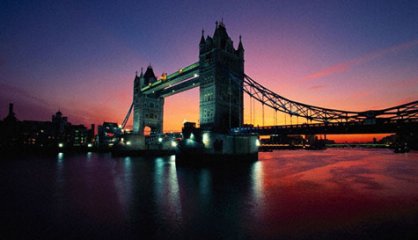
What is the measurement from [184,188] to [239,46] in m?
38.5

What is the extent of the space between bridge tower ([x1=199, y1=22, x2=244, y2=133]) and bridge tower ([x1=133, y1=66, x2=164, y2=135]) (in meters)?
33.0

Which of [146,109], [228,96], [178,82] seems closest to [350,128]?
[228,96]

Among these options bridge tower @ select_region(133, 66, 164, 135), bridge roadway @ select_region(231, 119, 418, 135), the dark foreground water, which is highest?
bridge tower @ select_region(133, 66, 164, 135)

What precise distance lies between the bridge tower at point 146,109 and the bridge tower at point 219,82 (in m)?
33.0

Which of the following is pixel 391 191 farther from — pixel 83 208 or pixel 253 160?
pixel 253 160

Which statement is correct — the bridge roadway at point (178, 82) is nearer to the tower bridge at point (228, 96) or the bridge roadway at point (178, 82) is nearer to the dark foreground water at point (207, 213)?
the tower bridge at point (228, 96)

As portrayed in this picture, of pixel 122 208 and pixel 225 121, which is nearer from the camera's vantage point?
pixel 122 208

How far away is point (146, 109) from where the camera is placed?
73.9 meters

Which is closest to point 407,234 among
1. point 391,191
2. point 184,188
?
point 391,191

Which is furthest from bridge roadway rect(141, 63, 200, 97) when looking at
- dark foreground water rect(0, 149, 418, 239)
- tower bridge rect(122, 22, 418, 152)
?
dark foreground water rect(0, 149, 418, 239)

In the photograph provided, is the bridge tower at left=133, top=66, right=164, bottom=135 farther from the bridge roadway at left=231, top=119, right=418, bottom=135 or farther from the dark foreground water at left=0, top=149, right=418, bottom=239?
the dark foreground water at left=0, top=149, right=418, bottom=239

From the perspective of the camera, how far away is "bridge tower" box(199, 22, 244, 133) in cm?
4331

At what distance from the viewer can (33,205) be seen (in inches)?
571

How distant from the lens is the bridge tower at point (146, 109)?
72875 millimetres
